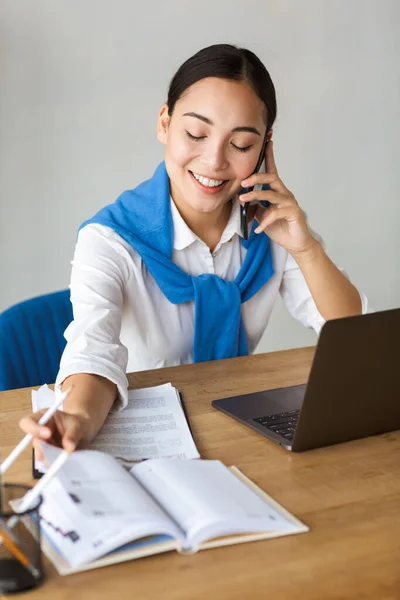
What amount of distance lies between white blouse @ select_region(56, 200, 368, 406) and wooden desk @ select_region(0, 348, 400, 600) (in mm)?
204

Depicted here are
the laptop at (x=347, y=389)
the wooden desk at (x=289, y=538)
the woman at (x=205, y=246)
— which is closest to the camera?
the wooden desk at (x=289, y=538)

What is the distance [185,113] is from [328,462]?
0.81 m

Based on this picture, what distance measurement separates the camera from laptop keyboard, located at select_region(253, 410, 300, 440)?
131 cm

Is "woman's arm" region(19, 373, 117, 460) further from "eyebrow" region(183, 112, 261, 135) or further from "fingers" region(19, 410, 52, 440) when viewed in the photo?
"eyebrow" region(183, 112, 261, 135)

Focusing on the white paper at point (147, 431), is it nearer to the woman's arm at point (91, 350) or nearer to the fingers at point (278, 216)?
the woman's arm at point (91, 350)

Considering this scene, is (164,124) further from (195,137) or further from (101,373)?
(101,373)

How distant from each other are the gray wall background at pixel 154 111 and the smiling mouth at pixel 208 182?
52.0 inches

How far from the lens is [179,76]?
5.65 feet

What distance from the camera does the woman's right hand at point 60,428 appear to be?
104 centimetres

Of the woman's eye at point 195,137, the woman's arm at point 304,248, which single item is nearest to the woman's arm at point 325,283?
the woman's arm at point 304,248

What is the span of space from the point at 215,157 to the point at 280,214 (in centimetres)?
22

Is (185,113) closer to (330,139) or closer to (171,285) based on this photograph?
(171,285)

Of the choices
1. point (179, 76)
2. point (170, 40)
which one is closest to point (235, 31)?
point (170, 40)

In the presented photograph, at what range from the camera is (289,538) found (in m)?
0.98
